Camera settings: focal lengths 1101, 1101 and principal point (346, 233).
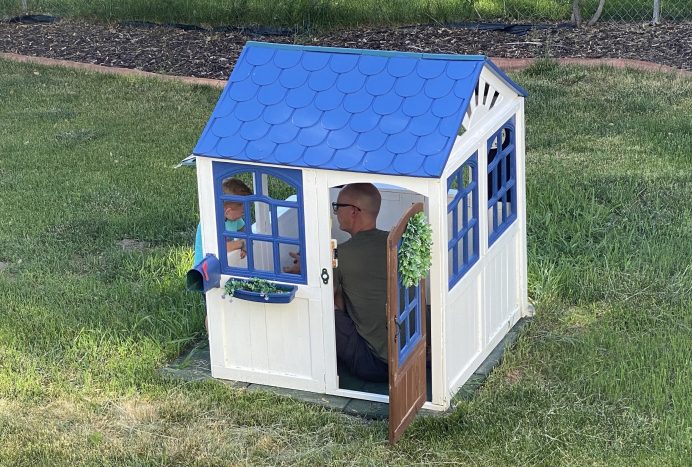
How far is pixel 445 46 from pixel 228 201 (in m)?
8.32

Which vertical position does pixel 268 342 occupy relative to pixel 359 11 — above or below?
below

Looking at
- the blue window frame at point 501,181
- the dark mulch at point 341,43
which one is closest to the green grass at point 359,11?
the dark mulch at point 341,43

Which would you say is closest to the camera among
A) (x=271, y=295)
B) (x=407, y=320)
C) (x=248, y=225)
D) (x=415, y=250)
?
(x=415, y=250)

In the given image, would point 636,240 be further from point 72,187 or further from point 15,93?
point 15,93

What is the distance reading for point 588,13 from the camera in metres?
15.1

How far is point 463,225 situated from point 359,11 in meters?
9.66

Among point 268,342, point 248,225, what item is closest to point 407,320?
point 268,342

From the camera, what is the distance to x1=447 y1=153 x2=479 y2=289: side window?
6074mm

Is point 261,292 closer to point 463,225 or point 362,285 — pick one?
point 362,285

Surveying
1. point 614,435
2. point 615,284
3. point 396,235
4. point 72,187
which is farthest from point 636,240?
point 72,187

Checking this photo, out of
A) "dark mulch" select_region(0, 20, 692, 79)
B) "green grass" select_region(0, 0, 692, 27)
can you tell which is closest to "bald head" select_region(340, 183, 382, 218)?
"dark mulch" select_region(0, 20, 692, 79)

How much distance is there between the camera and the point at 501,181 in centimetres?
688

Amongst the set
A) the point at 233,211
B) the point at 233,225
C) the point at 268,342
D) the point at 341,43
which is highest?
the point at 233,211

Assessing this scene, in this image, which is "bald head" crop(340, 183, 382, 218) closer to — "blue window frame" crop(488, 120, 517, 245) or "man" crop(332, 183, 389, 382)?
"man" crop(332, 183, 389, 382)
